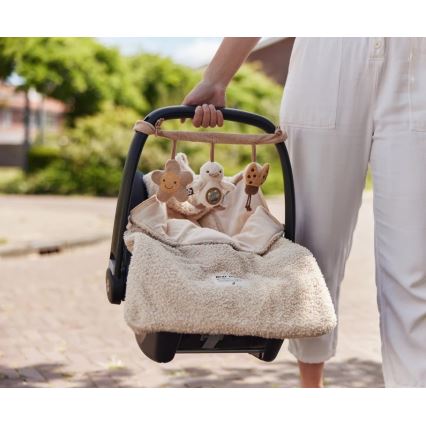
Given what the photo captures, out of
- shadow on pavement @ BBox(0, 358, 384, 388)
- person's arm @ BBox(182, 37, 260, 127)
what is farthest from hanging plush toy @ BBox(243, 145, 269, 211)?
shadow on pavement @ BBox(0, 358, 384, 388)

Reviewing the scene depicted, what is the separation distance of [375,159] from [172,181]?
608 mm

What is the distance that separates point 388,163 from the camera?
86.9 inches

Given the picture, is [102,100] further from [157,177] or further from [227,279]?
[227,279]

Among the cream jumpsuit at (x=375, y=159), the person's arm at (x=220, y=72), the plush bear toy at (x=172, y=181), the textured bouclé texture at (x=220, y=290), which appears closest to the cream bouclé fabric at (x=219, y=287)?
the textured bouclé texture at (x=220, y=290)

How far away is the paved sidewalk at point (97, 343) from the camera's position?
374 cm

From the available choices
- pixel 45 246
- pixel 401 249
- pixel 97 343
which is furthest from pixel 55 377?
pixel 45 246

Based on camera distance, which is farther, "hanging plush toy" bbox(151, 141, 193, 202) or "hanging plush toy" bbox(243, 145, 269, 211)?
"hanging plush toy" bbox(243, 145, 269, 211)

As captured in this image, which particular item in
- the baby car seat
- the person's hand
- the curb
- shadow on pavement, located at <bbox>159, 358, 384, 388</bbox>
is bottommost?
the curb

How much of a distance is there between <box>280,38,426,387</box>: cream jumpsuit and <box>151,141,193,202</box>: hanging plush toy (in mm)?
347

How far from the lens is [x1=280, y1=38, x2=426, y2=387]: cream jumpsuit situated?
7.16 ft

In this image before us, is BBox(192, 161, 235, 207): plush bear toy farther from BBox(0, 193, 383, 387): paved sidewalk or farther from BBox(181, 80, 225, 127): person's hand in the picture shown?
BBox(0, 193, 383, 387): paved sidewalk

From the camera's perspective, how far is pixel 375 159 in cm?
225

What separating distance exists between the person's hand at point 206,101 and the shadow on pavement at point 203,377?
1747 mm
